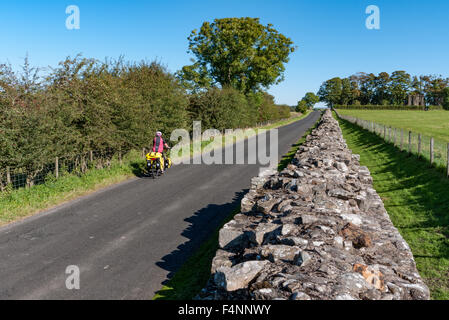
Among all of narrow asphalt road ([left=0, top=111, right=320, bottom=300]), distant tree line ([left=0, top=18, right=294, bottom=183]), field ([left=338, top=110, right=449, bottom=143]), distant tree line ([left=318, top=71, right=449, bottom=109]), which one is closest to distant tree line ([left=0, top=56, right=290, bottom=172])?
distant tree line ([left=0, top=18, right=294, bottom=183])

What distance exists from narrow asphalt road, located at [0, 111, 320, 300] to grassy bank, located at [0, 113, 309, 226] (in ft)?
1.65

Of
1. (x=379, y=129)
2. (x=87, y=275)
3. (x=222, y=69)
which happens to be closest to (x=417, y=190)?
(x=87, y=275)

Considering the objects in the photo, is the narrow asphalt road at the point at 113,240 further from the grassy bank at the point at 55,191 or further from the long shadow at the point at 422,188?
the long shadow at the point at 422,188

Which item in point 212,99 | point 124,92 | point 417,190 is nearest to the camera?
point 417,190

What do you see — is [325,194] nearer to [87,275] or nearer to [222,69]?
[87,275]

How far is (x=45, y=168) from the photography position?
1325cm

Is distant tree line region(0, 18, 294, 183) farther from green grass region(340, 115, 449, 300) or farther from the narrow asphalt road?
green grass region(340, 115, 449, 300)

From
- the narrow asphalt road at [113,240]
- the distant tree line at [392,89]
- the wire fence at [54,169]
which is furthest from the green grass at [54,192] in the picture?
the distant tree line at [392,89]

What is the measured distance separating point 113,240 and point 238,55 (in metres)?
42.0

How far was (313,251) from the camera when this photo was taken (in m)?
5.21

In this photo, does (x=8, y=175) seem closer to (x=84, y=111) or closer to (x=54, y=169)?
(x=54, y=169)

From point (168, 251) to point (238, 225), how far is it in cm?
205

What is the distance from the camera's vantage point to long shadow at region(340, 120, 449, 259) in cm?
938

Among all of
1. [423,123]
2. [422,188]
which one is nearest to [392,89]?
[423,123]
